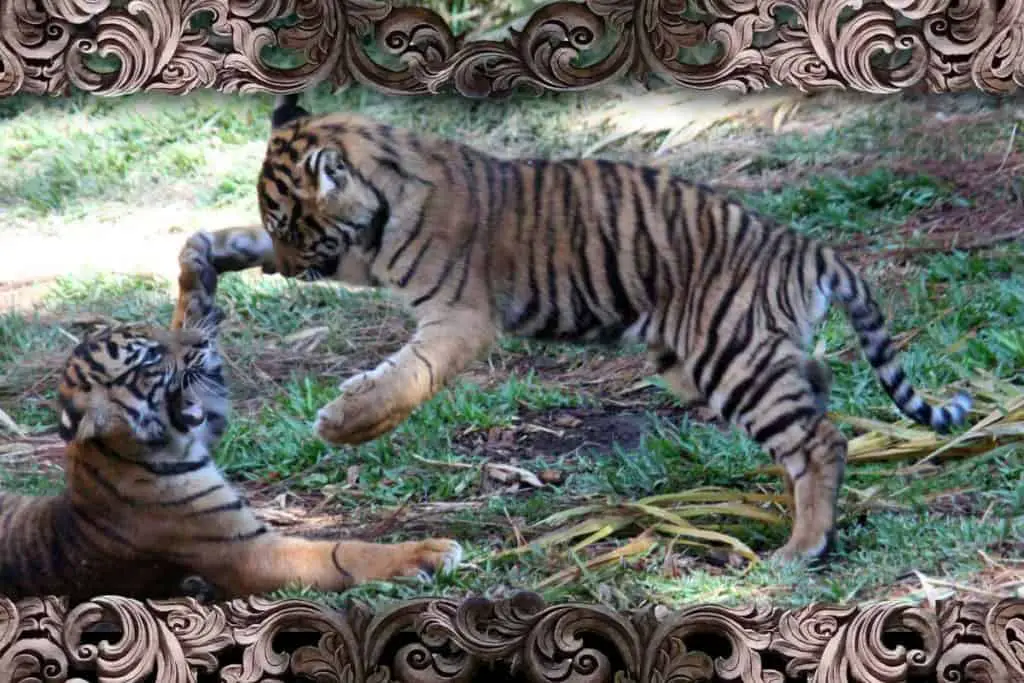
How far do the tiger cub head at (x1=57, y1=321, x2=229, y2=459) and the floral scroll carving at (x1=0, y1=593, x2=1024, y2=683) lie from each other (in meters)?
0.24

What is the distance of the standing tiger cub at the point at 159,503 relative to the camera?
2.23m

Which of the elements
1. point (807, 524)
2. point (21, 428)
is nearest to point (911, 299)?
point (807, 524)

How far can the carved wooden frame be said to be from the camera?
7.21 feet

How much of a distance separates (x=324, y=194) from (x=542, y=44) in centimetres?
38

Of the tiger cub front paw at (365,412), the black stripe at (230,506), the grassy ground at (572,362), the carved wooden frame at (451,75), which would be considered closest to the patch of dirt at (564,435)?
the grassy ground at (572,362)

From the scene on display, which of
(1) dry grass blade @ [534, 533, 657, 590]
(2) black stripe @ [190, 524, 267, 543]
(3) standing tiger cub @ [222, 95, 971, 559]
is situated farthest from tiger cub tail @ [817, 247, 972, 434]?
(2) black stripe @ [190, 524, 267, 543]

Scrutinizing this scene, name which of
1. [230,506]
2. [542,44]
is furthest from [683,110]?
[230,506]

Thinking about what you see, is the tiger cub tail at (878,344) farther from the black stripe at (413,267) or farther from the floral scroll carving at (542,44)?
the black stripe at (413,267)

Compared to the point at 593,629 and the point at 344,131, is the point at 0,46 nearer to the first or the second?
the point at 344,131

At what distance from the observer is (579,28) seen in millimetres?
2219

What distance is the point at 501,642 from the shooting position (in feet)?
7.23

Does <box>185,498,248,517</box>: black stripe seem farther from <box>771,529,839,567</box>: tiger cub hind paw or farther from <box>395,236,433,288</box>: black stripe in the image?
<box>771,529,839,567</box>: tiger cub hind paw

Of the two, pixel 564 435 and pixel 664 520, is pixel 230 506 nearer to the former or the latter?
pixel 564 435

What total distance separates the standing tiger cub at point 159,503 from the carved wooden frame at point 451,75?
45mm
